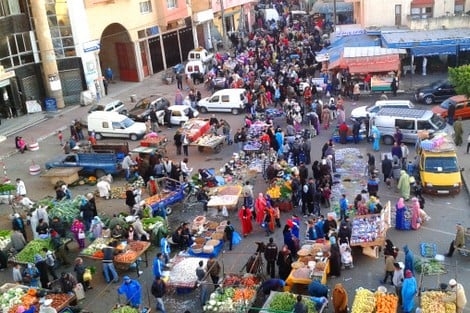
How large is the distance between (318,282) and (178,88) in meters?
28.5

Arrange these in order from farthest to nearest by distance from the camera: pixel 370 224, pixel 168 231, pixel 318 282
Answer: pixel 168 231 < pixel 370 224 < pixel 318 282

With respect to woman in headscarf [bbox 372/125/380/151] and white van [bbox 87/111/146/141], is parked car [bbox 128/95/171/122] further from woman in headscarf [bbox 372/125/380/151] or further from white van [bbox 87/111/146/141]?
woman in headscarf [bbox 372/125/380/151]

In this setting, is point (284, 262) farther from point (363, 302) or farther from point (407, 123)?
point (407, 123)

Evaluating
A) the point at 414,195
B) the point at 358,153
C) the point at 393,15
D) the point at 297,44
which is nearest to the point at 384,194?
the point at 414,195

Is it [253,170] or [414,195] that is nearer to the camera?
[414,195]

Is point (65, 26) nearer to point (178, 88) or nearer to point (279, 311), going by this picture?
point (178, 88)

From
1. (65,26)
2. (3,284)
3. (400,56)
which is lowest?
(3,284)

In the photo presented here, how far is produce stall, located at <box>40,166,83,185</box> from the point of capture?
26375mm

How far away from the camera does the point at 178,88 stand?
42.8m

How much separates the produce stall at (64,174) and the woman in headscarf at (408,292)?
15.9 m

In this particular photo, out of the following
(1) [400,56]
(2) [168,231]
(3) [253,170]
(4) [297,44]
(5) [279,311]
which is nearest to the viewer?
(5) [279,311]

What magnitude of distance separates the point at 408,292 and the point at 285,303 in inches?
122

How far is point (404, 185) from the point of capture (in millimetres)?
22047

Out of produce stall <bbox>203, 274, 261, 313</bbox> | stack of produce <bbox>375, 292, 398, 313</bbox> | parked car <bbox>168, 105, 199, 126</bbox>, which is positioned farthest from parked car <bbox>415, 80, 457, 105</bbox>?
produce stall <bbox>203, 274, 261, 313</bbox>
